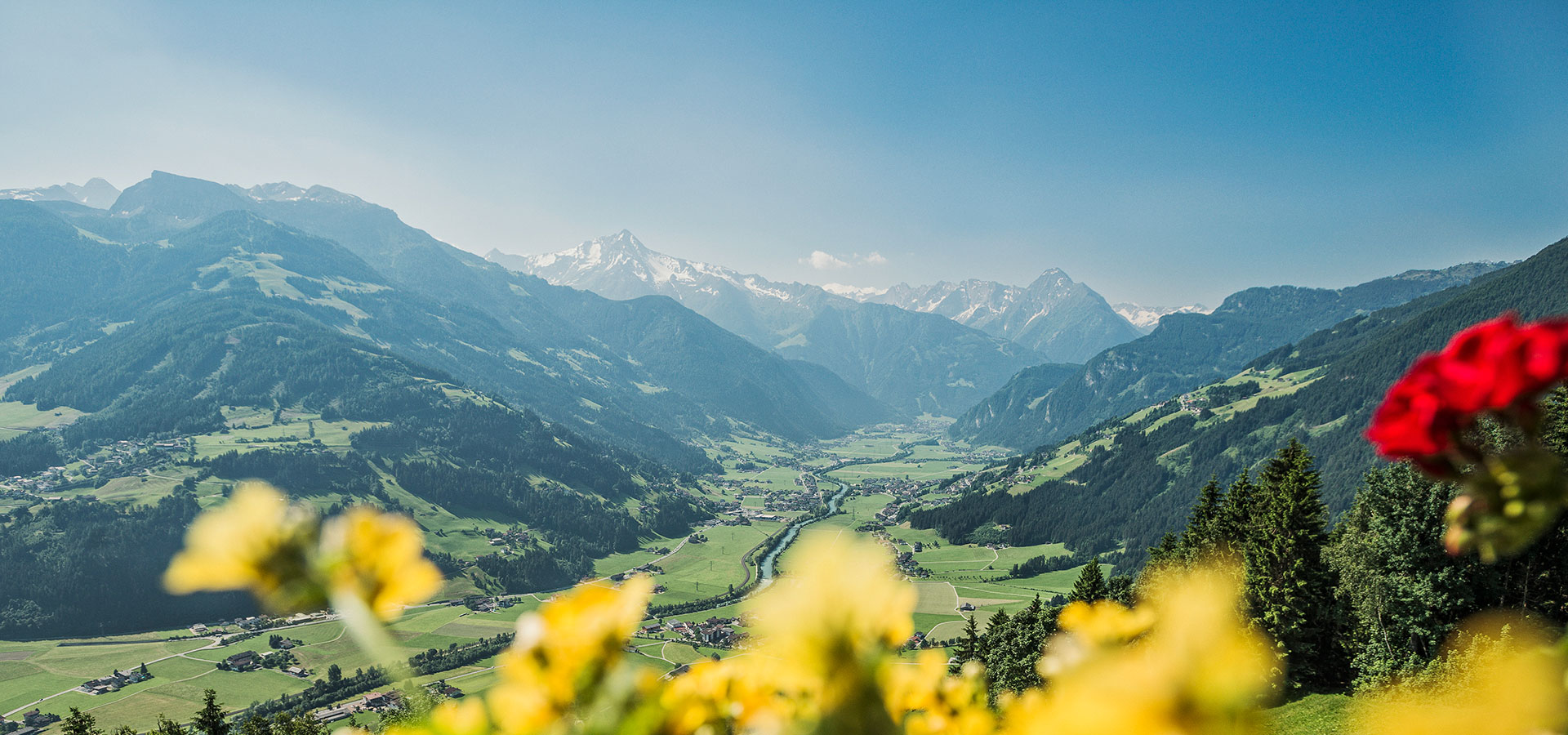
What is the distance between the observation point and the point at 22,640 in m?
136

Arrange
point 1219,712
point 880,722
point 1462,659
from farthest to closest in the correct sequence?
point 1462,659
point 880,722
point 1219,712

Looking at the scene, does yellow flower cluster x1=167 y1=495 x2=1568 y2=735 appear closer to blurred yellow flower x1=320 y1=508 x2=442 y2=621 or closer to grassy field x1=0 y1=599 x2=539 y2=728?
blurred yellow flower x1=320 y1=508 x2=442 y2=621

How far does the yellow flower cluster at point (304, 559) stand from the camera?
199cm

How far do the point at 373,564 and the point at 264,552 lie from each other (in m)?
0.31

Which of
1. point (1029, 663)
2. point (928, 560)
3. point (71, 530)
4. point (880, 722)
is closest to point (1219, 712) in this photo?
point (880, 722)

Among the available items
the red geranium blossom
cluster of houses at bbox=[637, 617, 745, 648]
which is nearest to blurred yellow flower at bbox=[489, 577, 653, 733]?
the red geranium blossom

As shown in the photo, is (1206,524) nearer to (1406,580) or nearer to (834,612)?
(1406,580)

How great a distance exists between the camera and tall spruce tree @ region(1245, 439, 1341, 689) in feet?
103

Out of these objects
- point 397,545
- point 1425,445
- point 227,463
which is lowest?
point 1425,445

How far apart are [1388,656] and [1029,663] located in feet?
51.9

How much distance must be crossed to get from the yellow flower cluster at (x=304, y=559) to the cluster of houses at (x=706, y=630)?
127140mm

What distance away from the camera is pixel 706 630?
130 metres

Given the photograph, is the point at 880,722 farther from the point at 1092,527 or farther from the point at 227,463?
the point at 227,463

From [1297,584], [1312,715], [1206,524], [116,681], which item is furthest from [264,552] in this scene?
[116,681]
